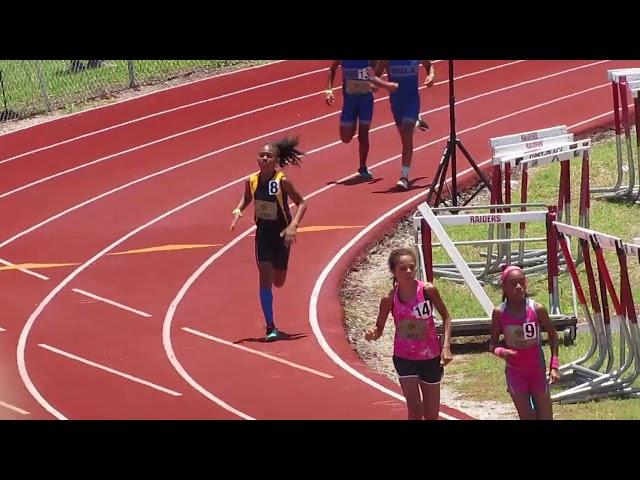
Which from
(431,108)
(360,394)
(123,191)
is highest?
(431,108)

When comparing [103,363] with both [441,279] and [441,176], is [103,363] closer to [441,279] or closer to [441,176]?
[441,279]

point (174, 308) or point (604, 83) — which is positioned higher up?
point (604, 83)

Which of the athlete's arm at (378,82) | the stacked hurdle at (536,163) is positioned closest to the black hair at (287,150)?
the stacked hurdle at (536,163)

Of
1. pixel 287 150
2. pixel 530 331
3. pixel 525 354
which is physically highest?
pixel 287 150

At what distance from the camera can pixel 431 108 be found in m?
23.0

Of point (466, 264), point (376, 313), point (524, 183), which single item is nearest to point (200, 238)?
point (376, 313)

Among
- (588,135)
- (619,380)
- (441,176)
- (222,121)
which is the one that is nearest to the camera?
(619,380)

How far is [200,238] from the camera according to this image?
17453mm

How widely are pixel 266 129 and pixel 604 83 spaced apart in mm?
5362

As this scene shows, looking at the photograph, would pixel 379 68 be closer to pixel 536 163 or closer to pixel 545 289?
pixel 536 163

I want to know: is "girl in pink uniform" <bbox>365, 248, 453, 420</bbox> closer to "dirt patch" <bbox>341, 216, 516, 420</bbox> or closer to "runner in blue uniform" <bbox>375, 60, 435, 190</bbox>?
"dirt patch" <bbox>341, 216, 516, 420</bbox>

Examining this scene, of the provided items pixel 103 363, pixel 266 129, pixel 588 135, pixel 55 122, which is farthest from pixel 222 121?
pixel 103 363

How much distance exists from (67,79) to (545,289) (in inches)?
474

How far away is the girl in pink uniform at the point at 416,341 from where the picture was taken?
10031 millimetres
